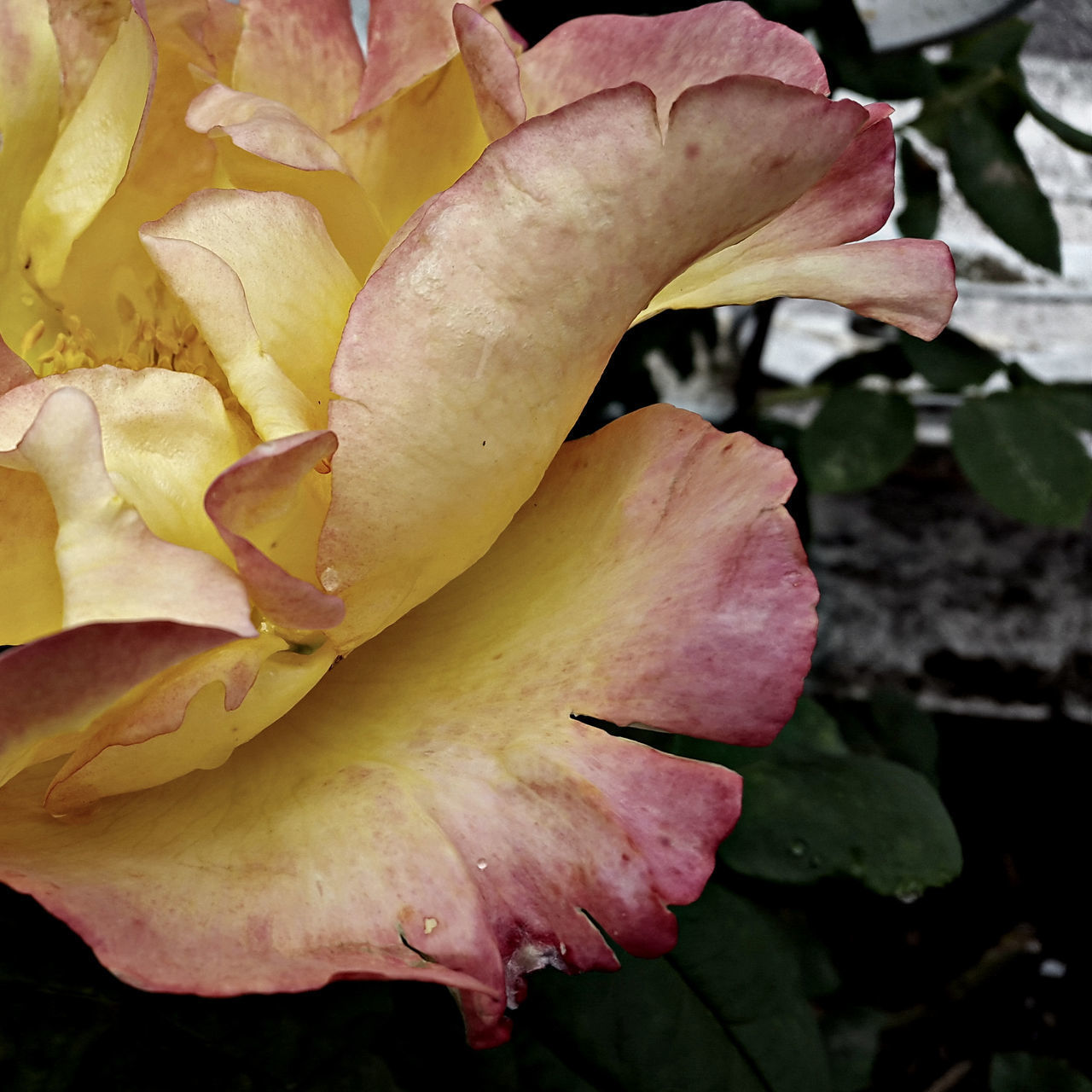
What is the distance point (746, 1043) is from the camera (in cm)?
47

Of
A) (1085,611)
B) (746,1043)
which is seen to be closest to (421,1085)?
(746,1043)

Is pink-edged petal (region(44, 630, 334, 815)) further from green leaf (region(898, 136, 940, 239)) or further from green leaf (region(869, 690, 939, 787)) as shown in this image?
green leaf (region(898, 136, 940, 239))

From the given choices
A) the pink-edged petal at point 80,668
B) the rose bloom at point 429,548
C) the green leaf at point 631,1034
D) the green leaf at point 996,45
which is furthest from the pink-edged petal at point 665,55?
the green leaf at point 996,45

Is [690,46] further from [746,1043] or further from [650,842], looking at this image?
[746,1043]

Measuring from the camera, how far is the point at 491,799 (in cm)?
28

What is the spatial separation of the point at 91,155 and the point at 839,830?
44cm

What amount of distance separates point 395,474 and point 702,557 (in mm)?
85

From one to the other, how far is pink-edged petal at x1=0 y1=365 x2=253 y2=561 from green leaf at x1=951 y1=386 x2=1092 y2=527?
2.15 ft

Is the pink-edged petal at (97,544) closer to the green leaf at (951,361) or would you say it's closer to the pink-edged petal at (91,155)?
the pink-edged petal at (91,155)

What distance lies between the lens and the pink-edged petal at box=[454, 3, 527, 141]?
1.03 ft

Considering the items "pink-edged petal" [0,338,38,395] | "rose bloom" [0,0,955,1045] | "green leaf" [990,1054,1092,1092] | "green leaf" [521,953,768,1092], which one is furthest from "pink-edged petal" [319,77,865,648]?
"green leaf" [990,1054,1092,1092]

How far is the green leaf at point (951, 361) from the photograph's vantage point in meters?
0.86

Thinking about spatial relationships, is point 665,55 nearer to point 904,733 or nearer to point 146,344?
point 146,344

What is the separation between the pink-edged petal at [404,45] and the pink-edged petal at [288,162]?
0.03m
